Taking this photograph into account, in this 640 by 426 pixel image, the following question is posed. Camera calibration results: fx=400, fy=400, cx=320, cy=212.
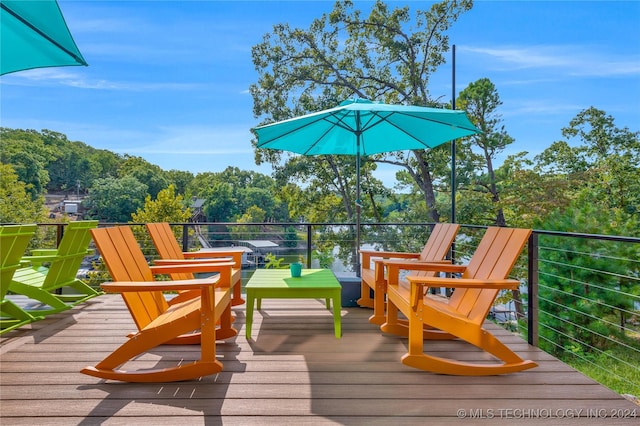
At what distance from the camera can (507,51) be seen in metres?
19.4

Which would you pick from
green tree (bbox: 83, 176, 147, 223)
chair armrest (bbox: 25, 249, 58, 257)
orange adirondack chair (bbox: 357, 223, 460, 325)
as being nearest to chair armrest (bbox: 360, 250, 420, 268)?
orange adirondack chair (bbox: 357, 223, 460, 325)

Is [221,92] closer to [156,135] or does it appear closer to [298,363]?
[156,135]

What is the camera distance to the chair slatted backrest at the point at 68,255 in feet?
12.6

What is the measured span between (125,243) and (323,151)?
2711 millimetres

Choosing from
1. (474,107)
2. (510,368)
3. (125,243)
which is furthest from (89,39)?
(510,368)

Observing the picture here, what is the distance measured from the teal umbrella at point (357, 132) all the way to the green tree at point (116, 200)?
118 feet

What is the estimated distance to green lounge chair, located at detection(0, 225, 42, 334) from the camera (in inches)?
117

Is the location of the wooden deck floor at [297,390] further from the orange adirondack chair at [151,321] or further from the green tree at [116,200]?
the green tree at [116,200]

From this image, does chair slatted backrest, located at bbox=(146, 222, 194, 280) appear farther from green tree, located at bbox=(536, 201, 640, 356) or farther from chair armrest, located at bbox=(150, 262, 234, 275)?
green tree, located at bbox=(536, 201, 640, 356)

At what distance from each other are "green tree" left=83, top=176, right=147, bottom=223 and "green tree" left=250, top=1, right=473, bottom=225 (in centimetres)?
2681

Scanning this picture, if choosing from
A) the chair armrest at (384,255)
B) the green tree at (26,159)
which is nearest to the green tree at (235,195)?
the green tree at (26,159)

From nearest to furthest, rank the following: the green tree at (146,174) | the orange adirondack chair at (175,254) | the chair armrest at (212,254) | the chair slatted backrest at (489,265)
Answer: the chair slatted backrest at (489,265) → the orange adirondack chair at (175,254) → the chair armrest at (212,254) → the green tree at (146,174)

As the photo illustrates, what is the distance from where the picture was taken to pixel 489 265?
9.07ft

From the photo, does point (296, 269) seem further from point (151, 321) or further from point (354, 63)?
point (354, 63)
